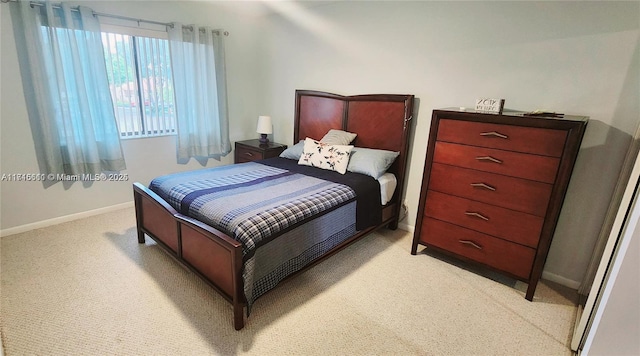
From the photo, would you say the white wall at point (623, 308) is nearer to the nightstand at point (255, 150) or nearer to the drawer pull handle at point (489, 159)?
the drawer pull handle at point (489, 159)

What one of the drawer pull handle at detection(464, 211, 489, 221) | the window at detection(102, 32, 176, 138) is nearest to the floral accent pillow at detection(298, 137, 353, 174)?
the drawer pull handle at detection(464, 211, 489, 221)

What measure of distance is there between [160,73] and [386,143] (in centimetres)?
254

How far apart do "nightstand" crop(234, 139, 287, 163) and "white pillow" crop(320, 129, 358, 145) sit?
2.67 feet

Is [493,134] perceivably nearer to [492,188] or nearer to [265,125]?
[492,188]

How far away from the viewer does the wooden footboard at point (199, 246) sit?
1.62 m

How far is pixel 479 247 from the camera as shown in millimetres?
2246

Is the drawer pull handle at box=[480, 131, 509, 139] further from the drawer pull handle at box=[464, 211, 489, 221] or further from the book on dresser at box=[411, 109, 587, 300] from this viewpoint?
the drawer pull handle at box=[464, 211, 489, 221]

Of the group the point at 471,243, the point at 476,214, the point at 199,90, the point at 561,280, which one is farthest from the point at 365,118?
the point at 561,280

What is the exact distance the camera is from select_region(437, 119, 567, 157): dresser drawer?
6.01 ft

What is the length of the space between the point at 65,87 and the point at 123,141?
2.27 ft

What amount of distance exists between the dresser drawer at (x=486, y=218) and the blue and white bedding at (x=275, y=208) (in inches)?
19.8

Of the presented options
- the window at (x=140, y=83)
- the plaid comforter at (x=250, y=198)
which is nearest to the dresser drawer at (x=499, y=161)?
the plaid comforter at (x=250, y=198)

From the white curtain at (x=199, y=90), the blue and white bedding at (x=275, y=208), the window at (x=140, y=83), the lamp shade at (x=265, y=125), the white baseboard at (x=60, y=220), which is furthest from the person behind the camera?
the lamp shade at (x=265, y=125)

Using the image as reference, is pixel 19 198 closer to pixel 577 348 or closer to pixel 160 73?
pixel 160 73
